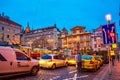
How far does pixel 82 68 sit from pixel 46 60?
408 cm

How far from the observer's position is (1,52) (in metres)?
12.0

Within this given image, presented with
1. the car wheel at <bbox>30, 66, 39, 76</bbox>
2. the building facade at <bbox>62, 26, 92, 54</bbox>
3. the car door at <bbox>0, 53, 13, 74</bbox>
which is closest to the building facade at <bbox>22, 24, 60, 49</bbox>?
Answer: the building facade at <bbox>62, 26, 92, 54</bbox>

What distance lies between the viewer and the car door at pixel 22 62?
13.2 m

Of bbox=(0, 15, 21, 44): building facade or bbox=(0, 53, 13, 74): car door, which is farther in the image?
bbox=(0, 15, 21, 44): building facade

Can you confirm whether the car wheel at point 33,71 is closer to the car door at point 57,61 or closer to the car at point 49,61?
the car at point 49,61

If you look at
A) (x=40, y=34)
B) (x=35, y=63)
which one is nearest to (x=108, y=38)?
(x=35, y=63)

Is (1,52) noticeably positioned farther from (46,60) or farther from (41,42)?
(41,42)

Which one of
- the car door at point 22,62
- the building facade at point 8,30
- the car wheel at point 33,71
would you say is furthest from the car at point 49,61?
the building facade at point 8,30

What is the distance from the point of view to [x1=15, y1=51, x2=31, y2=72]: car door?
1318cm

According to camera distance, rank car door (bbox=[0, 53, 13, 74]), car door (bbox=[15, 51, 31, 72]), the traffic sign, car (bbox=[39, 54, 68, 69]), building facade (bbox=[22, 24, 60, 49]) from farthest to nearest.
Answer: building facade (bbox=[22, 24, 60, 49]) → car (bbox=[39, 54, 68, 69]) → the traffic sign → car door (bbox=[15, 51, 31, 72]) → car door (bbox=[0, 53, 13, 74])

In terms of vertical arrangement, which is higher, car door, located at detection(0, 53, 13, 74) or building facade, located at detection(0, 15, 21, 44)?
building facade, located at detection(0, 15, 21, 44)

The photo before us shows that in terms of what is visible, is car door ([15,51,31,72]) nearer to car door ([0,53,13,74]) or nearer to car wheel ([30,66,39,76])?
car wheel ([30,66,39,76])

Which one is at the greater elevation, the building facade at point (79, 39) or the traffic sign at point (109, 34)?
the building facade at point (79, 39)

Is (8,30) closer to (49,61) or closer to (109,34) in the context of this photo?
(49,61)
